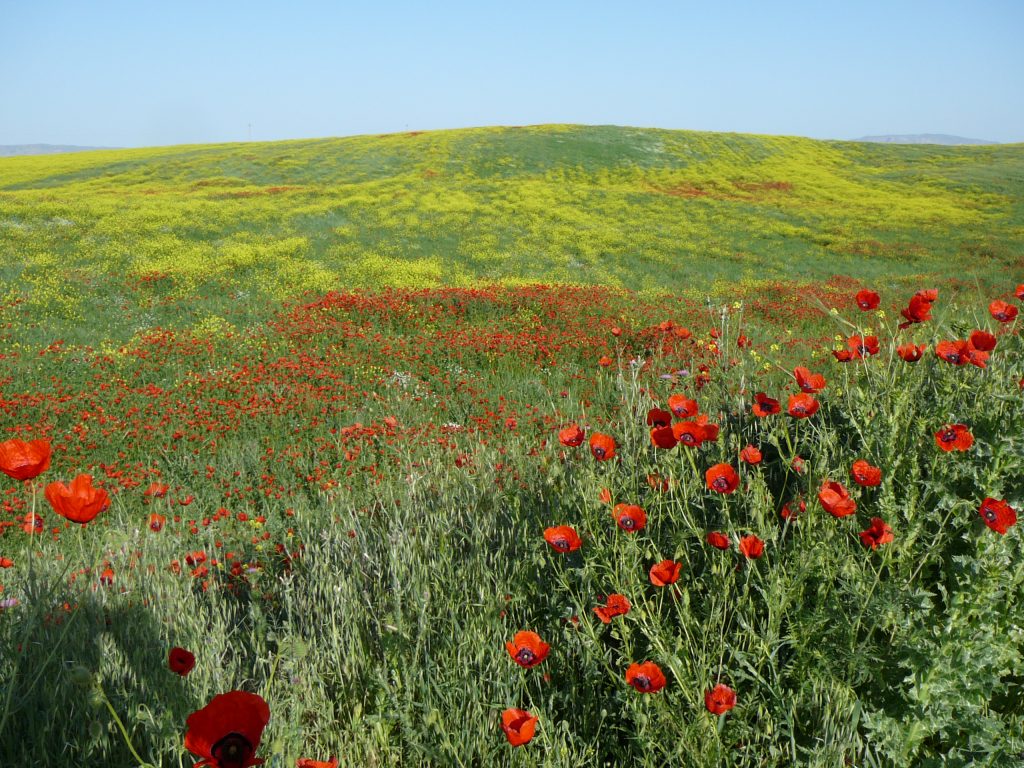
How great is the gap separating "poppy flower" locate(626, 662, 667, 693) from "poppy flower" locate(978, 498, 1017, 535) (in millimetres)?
1091

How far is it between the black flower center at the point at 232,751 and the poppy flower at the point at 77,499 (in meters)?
0.88

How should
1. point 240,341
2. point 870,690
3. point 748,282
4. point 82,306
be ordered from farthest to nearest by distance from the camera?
point 748,282 < point 82,306 < point 240,341 < point 870,690

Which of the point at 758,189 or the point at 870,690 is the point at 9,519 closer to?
the point at 870,690

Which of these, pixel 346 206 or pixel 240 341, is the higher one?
pixel 346 206

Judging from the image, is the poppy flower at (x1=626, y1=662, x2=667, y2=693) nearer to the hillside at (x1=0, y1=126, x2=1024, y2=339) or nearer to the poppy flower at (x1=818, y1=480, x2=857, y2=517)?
the poppy flower at (x1=818, y1=480, x2=857, y2=517)

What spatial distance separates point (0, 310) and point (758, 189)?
3495cm

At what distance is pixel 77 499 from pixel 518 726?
134 centimetres

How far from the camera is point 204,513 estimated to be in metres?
5.05

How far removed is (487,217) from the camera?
23094mm

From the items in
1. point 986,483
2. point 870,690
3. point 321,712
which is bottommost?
point 321,712

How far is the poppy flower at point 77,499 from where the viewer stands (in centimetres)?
172

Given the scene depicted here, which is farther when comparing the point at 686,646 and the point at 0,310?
the point at 0,310

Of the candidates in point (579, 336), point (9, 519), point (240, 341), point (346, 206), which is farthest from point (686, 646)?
point (346, 206)

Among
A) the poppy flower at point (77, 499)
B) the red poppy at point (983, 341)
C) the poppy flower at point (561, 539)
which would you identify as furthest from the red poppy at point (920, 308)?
the poppy flower at point (77, 499)
